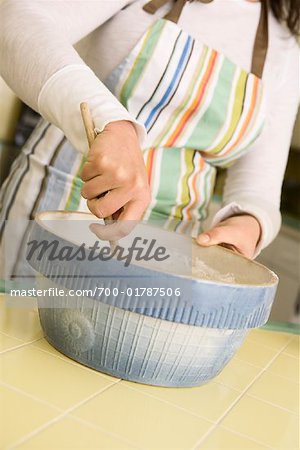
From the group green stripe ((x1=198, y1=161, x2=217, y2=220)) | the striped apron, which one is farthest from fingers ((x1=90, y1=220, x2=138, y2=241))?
green stripe ((x1=198, y1=161, x2=217, y2=220))

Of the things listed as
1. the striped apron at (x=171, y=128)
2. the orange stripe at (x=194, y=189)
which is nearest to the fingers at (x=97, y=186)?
the striped apron at (x=171, y=128)

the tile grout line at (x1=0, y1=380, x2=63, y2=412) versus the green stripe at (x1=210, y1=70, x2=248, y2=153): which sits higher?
the green stripe at (x1=210, y1=70, x2=248, y2=153)

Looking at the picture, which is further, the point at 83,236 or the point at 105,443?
the point at 83,236

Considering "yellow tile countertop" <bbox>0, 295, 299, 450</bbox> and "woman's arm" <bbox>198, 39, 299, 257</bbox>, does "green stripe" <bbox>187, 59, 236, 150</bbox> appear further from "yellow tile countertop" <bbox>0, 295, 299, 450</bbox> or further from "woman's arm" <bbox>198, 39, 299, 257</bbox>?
"yellow tile countertop" <bbox>0, 295, 299, 450</bbox>

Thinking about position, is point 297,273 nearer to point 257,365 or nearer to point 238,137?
point 238,137

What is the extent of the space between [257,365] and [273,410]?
110mm

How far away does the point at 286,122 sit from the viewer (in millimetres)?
1229

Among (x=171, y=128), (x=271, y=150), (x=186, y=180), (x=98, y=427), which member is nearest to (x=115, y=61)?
(x=171, y=128)

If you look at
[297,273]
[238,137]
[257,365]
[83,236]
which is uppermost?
[238,137]

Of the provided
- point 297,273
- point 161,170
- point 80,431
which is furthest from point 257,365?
point 297,273

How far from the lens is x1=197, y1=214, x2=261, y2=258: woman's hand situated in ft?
2.88

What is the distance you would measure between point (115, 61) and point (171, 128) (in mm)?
161

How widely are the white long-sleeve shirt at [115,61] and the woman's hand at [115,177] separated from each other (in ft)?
0.16

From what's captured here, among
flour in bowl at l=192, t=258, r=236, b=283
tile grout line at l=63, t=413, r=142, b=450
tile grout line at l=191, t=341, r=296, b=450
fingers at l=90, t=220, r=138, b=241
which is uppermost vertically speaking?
fingers at l=90, t=220, r=138, b=241
